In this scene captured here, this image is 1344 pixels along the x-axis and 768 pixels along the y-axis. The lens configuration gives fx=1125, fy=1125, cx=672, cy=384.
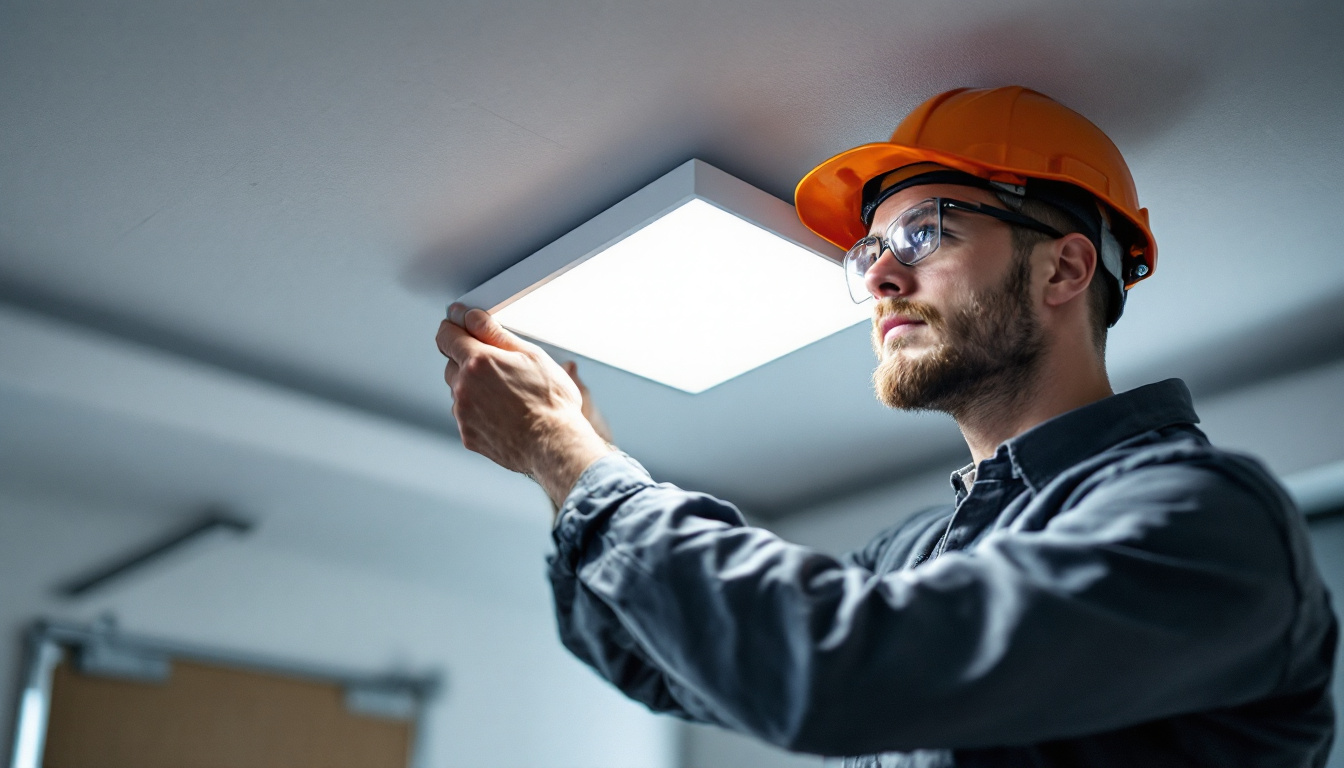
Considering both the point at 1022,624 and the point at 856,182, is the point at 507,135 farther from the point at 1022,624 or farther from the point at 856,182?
the point at 1022,624

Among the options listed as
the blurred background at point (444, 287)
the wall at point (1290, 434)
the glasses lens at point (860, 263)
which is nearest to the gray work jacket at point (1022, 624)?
the glasses lens at point (860, 263)

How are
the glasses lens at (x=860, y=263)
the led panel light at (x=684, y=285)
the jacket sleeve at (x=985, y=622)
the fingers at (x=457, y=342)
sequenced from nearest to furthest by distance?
the jacket sleeve at (x=985, y=622), the fingers at (x=457, y=342), the glasses lens at (x=860, y=263), the led panel light at (x=684, y=285)

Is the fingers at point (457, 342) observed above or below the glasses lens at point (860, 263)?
below

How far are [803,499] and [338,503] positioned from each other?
1.44 m

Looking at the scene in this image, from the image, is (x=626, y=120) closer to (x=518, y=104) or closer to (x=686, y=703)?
(x=518, y=104)

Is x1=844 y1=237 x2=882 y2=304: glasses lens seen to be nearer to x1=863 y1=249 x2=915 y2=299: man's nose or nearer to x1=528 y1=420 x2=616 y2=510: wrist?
x1=863 y1=249 x2=915 y2=299: man's nose

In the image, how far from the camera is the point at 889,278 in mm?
1658

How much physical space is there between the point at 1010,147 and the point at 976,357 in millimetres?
309

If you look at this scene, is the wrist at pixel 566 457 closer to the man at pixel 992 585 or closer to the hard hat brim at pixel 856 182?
the man at pixel 992 585

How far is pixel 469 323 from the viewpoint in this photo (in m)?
1.65

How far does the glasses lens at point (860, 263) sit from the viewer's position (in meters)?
1.77

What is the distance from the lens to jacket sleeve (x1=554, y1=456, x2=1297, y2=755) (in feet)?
3.28

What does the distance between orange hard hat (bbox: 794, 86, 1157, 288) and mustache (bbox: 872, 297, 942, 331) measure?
0.21 m

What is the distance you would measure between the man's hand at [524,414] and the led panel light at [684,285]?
1.51 ft
